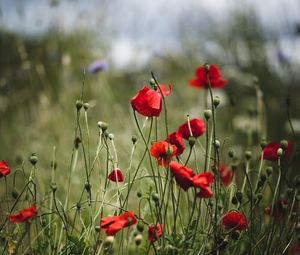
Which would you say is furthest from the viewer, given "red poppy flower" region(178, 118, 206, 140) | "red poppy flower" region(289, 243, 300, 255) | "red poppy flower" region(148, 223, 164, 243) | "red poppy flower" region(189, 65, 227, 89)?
"red poppy flower" region(189, 65, 227, 89)

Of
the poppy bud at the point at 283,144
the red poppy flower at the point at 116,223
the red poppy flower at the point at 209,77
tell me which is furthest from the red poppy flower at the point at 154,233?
the red poppy flower at the point at 209,77

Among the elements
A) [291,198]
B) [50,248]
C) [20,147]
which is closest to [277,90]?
[20,147]

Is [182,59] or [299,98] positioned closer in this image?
[299,98]

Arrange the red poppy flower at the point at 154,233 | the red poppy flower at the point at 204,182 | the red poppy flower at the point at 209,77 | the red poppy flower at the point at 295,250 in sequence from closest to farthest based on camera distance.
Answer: the red poppy flower at the point at 204,182 → the red poppy flower at the point at 154,233 → the red poppy flower at the point at 295,250 → the red poppy flower at the point at 209,77

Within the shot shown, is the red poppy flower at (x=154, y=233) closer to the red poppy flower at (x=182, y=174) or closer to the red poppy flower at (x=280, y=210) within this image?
the red poppy flower at (x=182, y=174)

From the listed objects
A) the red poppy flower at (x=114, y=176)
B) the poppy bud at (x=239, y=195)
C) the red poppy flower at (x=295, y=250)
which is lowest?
the red poppy flower at (x=295, y=250)

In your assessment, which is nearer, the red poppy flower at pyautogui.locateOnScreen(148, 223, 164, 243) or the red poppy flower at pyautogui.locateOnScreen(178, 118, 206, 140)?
the red poppy flower at pyautogui.locateOnScreen(148, 223, 164, 243)

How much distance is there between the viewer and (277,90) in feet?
12.9

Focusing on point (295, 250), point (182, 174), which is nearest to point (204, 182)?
point (182, 174)

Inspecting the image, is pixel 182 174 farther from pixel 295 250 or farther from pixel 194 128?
pixel 295 250

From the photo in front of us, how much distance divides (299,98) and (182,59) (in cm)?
160

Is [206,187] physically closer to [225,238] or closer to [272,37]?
[225,238]

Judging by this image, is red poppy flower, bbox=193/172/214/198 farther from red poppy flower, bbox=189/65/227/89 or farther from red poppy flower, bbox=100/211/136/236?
red poppy flower, bbox=189/65/227/89

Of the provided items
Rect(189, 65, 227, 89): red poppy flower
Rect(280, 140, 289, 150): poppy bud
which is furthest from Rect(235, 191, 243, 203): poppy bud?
Rect(189, 65, 227, 89): red poppy flower
